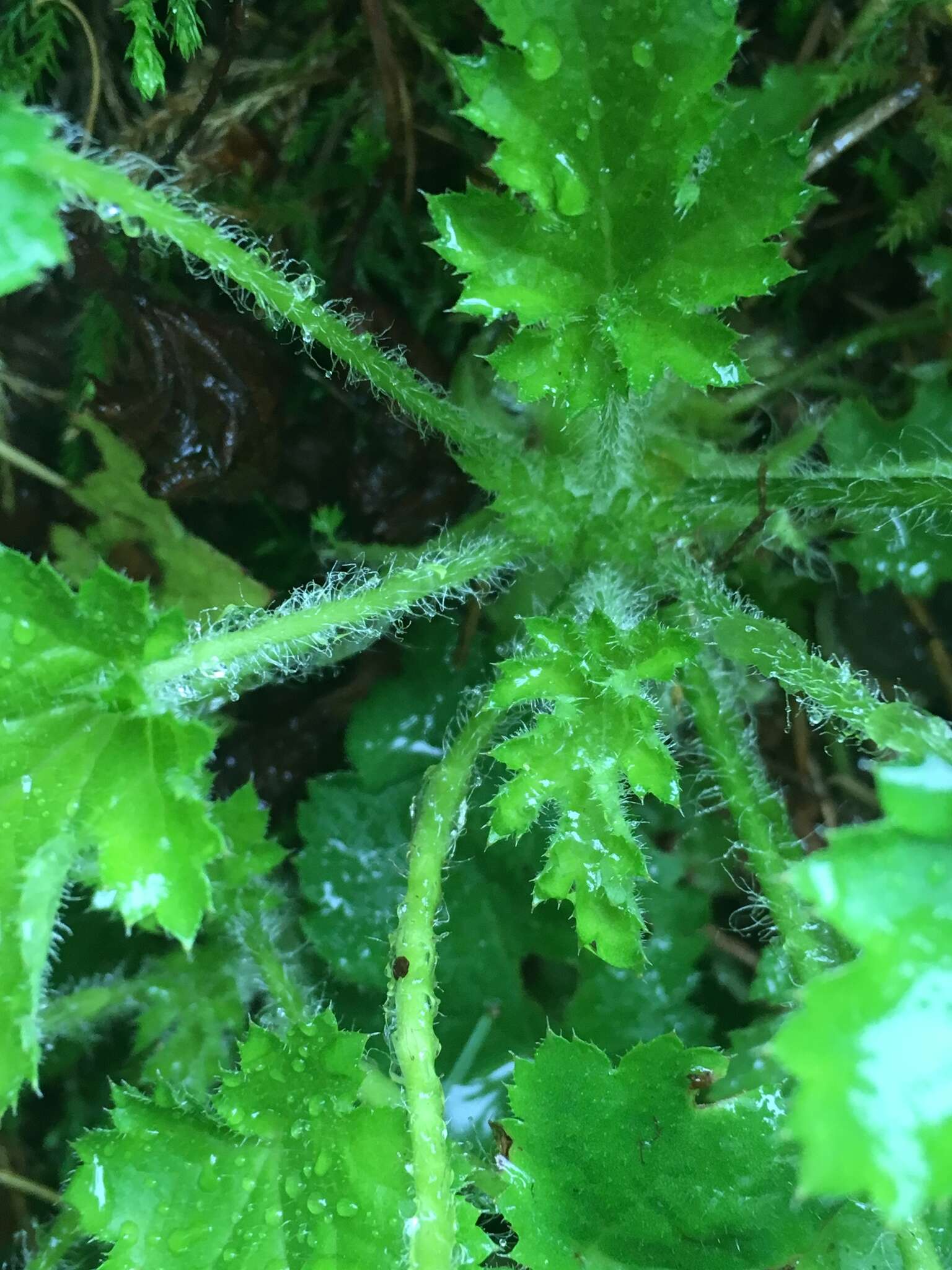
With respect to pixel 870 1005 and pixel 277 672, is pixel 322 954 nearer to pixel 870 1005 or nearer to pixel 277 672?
pixel 277 672

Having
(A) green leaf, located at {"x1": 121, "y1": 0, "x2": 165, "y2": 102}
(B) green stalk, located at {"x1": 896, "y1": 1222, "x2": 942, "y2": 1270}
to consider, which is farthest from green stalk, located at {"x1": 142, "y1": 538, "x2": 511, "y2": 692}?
(B) green stalk, located at {"x1": 896, "y1": 1222, "x2": 942, "y2": 1270}

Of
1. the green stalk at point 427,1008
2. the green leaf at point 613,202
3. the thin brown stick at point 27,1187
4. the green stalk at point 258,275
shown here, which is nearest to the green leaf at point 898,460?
the green leaf at point 613,202

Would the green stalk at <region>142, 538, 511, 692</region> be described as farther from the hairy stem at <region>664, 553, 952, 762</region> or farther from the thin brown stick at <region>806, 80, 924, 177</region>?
the thin brown stick at <region>806, 80, 924, 177</region>

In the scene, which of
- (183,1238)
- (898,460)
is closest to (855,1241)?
(183,1238)

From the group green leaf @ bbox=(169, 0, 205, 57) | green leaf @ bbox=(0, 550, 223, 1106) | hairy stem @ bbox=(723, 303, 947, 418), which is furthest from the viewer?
hairy stem @ bbox=(723, 303, 947, 418)

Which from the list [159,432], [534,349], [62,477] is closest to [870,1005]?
[534,349]

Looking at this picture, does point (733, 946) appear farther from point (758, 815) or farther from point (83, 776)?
point (83, 776)
